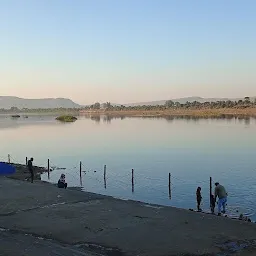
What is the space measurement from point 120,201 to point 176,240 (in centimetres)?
735

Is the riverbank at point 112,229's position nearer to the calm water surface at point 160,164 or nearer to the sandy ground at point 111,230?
the sandy ground at point 111,230

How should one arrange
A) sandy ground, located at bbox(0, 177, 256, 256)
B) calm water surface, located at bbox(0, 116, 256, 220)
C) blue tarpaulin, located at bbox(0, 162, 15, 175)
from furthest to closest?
blue tarpaulin, located at bbox(0, 162, 15, 175) → calm water surface, located at bbox(0, 116, 256, 220) → sandy ground, located at bbox(0, 177, 256, 256)

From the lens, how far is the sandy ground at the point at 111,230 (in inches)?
512

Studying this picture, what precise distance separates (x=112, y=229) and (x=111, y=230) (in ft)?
0.47

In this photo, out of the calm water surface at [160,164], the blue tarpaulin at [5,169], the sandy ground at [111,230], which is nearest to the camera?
the sandy ground at [111,230]

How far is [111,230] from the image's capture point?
15.4 metres

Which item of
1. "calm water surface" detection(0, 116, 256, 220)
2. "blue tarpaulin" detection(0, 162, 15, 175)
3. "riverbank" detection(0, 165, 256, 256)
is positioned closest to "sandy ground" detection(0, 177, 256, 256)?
"riverbank" detection(0, 165, 256, 256)

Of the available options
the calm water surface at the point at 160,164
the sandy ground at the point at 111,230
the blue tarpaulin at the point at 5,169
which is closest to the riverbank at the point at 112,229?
the sandy ground at the point at 111,230

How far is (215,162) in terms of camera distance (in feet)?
145

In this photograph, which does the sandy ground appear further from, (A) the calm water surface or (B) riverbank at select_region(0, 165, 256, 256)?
(A) the calm water surface

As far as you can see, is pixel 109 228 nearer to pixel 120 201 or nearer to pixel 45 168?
pixel 120 201

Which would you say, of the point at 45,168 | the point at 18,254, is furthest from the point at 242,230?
the point at 45,168

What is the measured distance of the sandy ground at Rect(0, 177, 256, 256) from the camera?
42.7ft

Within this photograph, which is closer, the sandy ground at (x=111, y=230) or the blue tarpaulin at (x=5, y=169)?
the sandy ground at (x=111, y=230)
